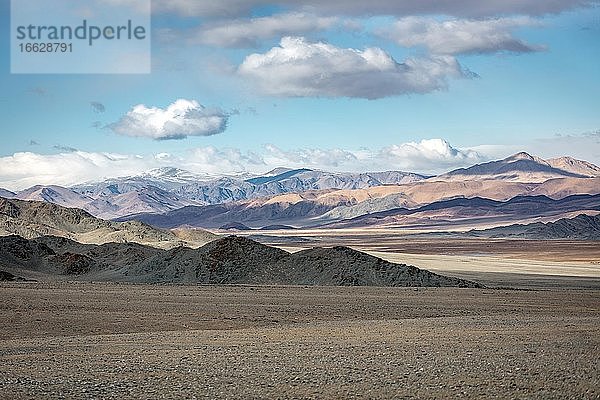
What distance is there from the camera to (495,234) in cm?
18850

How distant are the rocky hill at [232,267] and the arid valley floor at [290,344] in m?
8.45

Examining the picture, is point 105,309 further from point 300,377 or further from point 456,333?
point 300,377

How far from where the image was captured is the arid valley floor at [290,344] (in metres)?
14.2

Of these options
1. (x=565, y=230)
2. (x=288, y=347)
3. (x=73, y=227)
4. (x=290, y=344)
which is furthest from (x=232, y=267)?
(x=565, y=230)

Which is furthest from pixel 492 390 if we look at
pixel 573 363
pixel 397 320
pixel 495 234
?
pixel 495 234

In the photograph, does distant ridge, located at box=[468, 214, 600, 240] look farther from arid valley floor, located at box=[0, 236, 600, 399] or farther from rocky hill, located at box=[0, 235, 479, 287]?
arid valley floor, located at box=[0, 236, 600, 399]

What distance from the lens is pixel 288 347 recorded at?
2019cm

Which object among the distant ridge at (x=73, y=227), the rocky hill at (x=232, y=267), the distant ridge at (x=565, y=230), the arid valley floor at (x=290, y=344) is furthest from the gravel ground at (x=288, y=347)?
the distant ridge at (x=565, y=230)

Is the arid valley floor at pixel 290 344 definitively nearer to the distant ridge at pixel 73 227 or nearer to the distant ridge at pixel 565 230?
the distant ridge at pixel 73 227

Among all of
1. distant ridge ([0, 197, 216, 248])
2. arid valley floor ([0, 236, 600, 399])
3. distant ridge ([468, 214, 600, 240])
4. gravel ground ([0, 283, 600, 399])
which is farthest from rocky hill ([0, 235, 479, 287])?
distant ridge ([468, 214, 600, 240])

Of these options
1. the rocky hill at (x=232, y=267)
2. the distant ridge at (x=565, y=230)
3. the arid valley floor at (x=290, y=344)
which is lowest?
the arid valley floor at (x=290, y=344)

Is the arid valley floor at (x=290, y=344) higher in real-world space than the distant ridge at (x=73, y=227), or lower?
lower

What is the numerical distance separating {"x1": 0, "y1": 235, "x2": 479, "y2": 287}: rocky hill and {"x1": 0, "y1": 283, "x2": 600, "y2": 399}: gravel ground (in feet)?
39.4

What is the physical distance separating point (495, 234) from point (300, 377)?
17940 cm
